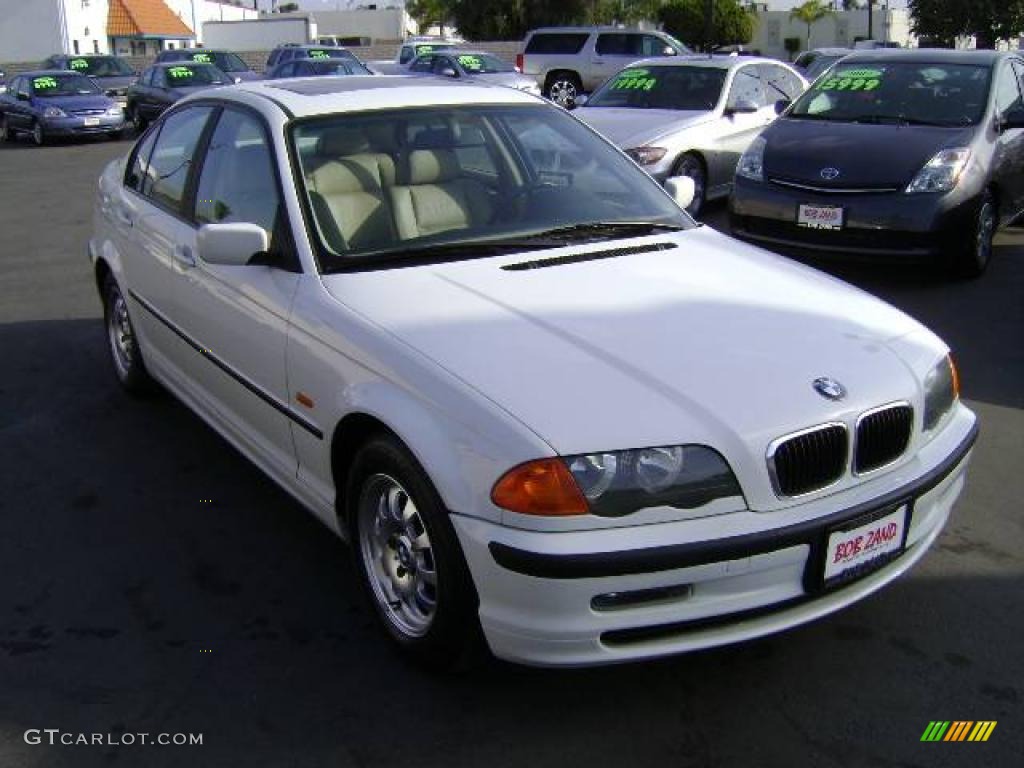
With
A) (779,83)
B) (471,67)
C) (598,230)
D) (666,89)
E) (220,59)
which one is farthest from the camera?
(220,59)

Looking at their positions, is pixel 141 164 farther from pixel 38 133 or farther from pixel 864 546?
pixel 38 133

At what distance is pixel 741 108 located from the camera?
10.5 meters

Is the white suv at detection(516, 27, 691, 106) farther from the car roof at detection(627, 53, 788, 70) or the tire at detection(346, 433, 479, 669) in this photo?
Result: the tire at detection(346, 433, 479, 669)

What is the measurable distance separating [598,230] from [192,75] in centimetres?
2090


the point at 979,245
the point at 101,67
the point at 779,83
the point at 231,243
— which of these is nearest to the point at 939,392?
the point at 231,243

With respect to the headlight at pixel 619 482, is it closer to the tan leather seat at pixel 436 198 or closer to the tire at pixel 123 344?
the tan leather seat at pixel 436 198

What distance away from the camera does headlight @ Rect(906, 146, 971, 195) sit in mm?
7191

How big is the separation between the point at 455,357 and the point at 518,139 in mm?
1666

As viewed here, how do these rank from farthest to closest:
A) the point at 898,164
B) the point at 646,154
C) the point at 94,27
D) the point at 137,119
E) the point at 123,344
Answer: the point at 94,27
the point at 137,119
the point at 646,154
the point at 898,164
the point at 123,344

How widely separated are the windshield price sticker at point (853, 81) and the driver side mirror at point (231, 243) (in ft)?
20.7

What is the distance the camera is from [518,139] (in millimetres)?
4352

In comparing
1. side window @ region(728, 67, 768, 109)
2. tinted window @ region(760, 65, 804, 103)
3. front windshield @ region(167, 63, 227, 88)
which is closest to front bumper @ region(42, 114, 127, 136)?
front windshield @ region(167, 63, 227, 88)

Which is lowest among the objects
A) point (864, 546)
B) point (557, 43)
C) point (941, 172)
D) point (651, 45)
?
point (864, 546)

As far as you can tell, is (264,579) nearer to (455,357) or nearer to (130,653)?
(130,653)
